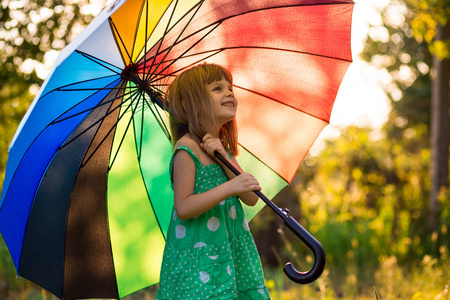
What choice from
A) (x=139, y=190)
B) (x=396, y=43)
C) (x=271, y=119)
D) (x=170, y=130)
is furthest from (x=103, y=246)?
(x=396, y=43)

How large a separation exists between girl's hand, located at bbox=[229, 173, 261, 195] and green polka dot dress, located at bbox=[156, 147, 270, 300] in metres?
0.17

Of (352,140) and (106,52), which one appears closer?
(106,52)

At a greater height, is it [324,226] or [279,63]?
[279,63]

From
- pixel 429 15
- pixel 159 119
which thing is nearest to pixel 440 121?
pixel 429 15

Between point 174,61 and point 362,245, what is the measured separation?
154 inches

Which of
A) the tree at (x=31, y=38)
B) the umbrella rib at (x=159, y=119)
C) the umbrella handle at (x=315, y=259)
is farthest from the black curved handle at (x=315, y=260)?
the tree at (x=31, y=38)

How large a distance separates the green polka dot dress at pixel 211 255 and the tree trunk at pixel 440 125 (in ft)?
14.9

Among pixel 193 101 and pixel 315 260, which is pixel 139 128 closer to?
pixel 193 101

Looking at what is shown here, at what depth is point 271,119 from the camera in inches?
114

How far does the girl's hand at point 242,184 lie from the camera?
2.20 metres

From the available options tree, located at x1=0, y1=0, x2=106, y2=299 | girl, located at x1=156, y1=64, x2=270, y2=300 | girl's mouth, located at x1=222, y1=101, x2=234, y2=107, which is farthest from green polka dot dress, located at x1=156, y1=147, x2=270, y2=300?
tree, located at x1=0, y1=0, x2=106, y2=299

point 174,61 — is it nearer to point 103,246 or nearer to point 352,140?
point 103,246

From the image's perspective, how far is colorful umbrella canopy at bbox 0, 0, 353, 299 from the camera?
2543mm

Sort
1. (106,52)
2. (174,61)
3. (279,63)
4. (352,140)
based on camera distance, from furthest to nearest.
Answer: (352,140)
(279,63)
(174,61)
(106,52)
